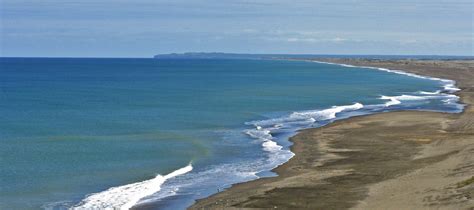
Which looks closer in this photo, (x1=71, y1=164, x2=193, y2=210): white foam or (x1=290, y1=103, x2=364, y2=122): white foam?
(x1=71, y1=164, x2=193, y2=210): white foam

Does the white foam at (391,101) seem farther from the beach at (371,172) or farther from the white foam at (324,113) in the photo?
the beach at (371,172)

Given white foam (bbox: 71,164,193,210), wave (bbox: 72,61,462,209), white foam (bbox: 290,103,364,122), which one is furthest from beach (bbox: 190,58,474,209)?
white foam (bbox: 290,103,364,122)

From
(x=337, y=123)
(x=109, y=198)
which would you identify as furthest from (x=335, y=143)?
(x=109, y=198)

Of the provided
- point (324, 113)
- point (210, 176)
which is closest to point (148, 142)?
point (210, 176)

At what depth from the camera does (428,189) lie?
2341 cm

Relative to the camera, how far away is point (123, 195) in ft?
84.5

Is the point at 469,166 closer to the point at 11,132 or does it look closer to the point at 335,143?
the point at 335,143

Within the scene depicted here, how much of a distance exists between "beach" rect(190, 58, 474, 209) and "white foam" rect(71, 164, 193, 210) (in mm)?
2630

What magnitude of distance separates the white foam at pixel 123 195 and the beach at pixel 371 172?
2.63 m

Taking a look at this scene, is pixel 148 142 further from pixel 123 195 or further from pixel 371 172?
pixel 371 172

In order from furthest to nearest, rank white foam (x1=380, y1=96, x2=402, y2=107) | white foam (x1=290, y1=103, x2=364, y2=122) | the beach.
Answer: white foam (x1=380, y1=96, x2=402, y2=107) → white foam (x1=290, y1=103, x2=364, y2=122) → the beach

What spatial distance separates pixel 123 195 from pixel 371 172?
9921mm

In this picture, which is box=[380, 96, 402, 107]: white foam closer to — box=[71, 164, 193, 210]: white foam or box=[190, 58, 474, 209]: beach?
box=[190, 58, 474, 209]: beach

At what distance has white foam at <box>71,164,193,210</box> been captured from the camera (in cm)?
2395
